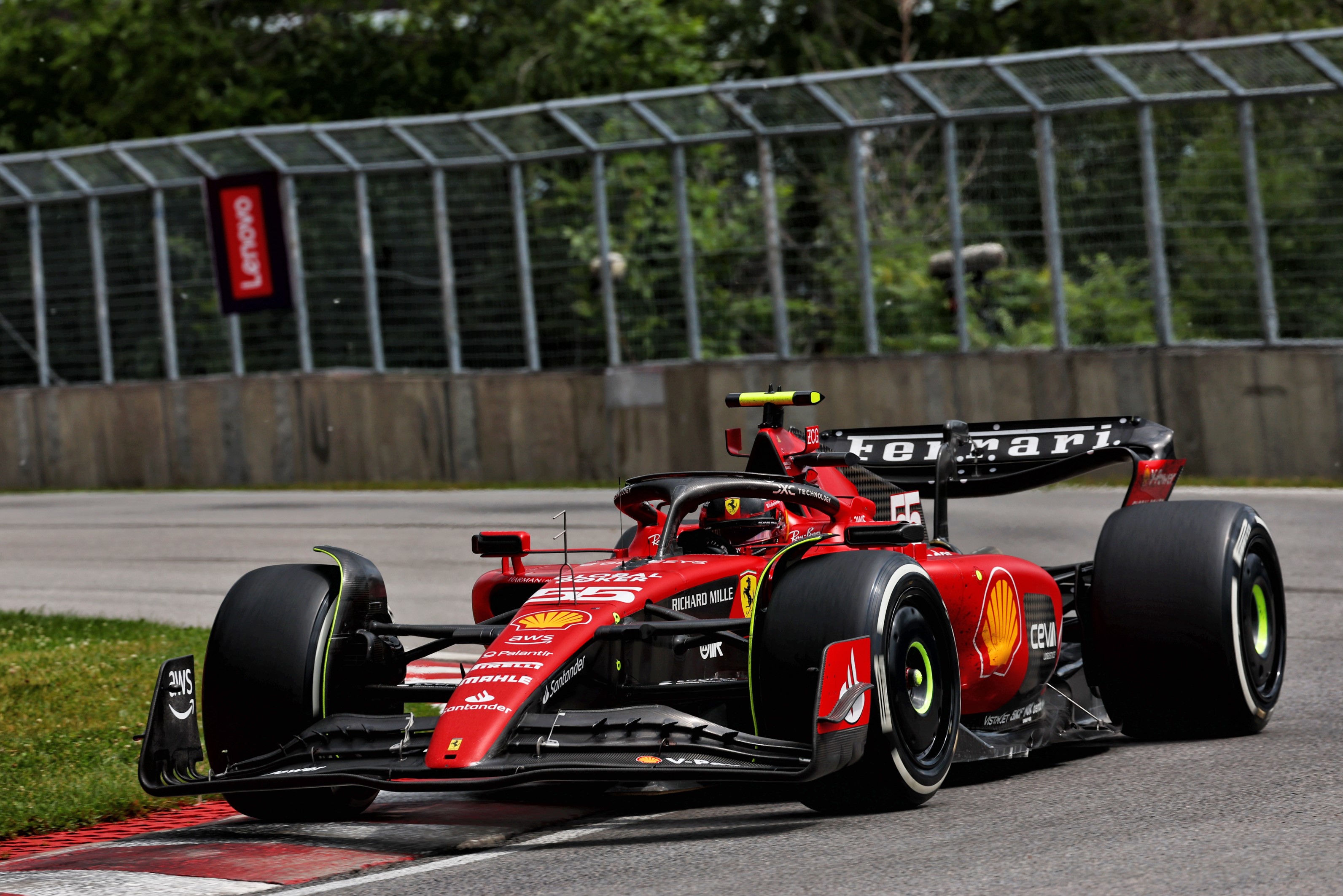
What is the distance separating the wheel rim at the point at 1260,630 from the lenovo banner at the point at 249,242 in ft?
55.0

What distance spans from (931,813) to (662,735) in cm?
100

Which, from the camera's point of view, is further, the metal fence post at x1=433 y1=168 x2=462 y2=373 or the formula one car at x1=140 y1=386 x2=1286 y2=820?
the metal fence post at x1=433 y1=168 x2=462 y2=373

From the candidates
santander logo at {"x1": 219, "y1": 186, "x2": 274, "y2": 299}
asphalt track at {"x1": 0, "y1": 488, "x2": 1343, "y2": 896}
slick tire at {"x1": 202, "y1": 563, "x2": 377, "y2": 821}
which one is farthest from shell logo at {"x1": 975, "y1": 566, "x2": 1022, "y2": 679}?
santander logo at {"x1": 219, "y1": 186, "x2": 274, "y2": 299}

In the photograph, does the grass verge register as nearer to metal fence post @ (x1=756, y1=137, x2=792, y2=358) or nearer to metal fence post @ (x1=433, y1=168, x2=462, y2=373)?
metal fence post @ (x1=756, y1=137, x2=792, y2=358)

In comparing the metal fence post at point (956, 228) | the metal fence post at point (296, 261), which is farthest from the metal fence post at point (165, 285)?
the metal fence post at point (956, 228)

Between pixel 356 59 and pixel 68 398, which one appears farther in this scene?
pixel 356 59

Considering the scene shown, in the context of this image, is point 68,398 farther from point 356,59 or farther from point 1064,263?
point 1064,263

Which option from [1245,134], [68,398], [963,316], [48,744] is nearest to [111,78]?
[68,398]

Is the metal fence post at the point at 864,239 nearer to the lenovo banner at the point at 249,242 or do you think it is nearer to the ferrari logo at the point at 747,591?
the lenovo banner at the point at 249,242

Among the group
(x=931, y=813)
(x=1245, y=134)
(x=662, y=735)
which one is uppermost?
(x=1245, y=134)

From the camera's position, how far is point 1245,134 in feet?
58.5

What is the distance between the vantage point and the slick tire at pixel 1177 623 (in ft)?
24.6

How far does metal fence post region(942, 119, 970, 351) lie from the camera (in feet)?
62.4

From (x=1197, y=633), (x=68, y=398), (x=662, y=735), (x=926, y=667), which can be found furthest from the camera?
(x=68, y=398)
